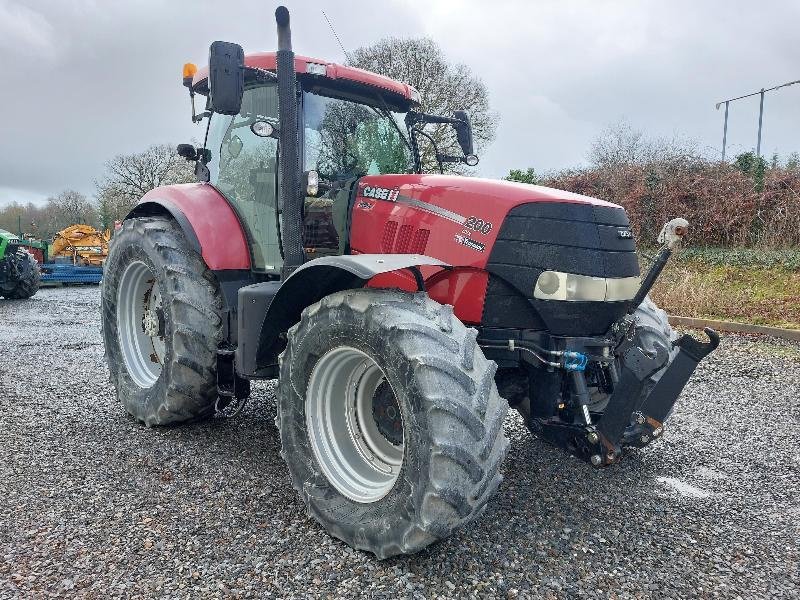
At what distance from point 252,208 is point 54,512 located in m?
1.96

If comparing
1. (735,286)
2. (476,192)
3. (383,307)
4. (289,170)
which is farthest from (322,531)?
(735,286)

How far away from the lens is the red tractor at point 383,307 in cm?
242

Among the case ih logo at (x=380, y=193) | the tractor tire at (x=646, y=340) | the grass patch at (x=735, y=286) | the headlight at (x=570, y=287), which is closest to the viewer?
the headlight at (x=570, y=287)

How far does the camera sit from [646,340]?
140 inches

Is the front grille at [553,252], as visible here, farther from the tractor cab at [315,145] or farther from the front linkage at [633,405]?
the tractor cab at [315,145]

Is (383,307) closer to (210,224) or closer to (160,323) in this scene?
(210,224)

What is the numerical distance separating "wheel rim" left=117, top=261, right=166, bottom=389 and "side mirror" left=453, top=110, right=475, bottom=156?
7.52 feet

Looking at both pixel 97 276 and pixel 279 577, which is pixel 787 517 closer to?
pixel 279 577

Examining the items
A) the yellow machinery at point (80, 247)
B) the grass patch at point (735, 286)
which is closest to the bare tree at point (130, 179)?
the yellow machinery at point (80, 247)

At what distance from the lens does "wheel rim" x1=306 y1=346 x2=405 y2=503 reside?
9.48ft

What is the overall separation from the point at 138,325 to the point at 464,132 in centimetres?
265

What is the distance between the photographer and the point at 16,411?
455 centimetres

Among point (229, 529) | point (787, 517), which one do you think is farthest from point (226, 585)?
point (787, 517)

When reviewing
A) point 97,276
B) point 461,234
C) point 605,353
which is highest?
point 461,234
